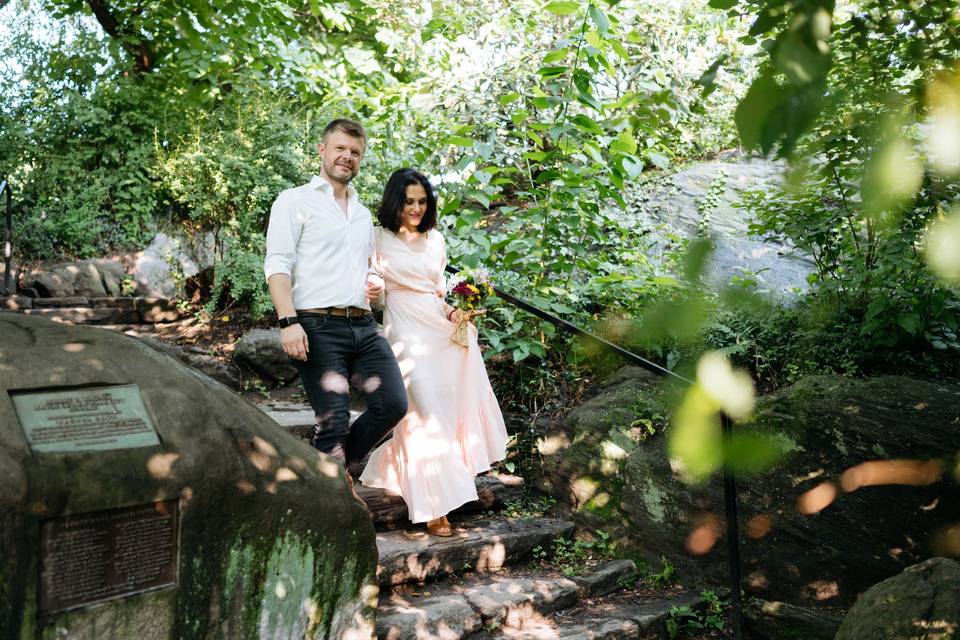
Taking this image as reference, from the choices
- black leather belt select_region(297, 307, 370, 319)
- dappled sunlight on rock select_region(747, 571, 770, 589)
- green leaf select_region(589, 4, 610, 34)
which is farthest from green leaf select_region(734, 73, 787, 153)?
dappled sunlight on rock select_region(747, 571, 770, 589)

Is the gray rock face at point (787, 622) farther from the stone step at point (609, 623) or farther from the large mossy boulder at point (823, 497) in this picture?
the stone step at point (609, 623)

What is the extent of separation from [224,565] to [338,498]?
0.45 m

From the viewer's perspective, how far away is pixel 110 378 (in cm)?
238

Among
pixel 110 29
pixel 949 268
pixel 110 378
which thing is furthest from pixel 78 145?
pixel 949 268

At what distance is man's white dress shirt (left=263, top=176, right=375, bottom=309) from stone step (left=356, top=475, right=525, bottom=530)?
3.65 ft

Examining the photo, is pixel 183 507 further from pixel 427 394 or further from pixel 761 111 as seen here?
pixel 761 111

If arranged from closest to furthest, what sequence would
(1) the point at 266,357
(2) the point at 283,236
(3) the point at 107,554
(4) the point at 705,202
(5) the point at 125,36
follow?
1. (3) the point at 107,554
2. (2) the point at 283,236
3. (4) the point at 705,202
4. (1) the point at 266,357
5. (5) the point at 125,36

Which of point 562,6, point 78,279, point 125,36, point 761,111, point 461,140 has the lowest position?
point 78,279

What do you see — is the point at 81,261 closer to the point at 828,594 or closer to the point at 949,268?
the point at 828,594

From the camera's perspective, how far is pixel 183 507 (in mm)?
Answer: 2275

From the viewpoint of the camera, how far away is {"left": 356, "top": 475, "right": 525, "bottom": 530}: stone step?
3756 millimetres

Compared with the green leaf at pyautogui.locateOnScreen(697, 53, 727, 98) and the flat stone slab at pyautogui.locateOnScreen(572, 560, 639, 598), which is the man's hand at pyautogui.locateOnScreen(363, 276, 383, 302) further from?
the green leaf at pyautogui.locateOnScreen(697, 53, 727, 98)

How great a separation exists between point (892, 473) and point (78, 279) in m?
7.45

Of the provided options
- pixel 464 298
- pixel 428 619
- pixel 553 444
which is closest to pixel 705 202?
pixel 553 444
